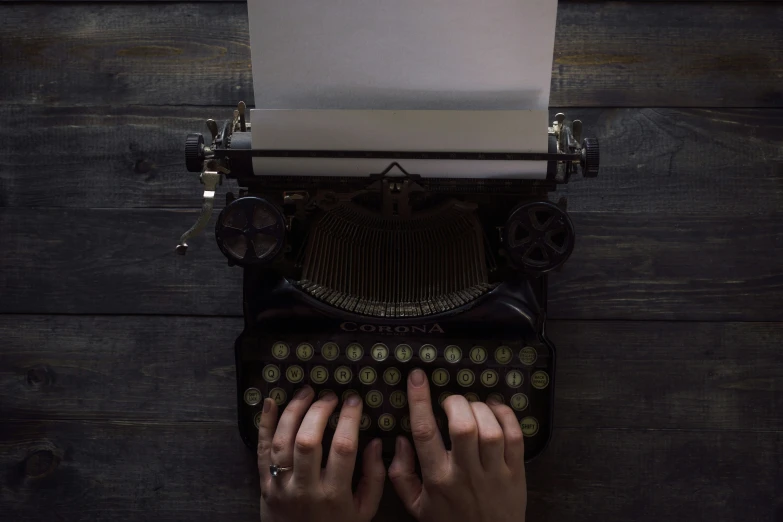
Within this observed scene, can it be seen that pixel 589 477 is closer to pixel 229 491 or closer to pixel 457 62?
pixel 229 491

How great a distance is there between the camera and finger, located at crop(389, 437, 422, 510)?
1.41m

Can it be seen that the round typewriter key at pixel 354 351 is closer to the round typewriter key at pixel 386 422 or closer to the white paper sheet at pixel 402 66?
the round typewriter key at pixel 386 422

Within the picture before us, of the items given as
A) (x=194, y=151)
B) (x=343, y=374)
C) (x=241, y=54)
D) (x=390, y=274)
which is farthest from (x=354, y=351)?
(x=241, y=54)

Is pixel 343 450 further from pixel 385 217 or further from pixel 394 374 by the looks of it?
pixel 385 217

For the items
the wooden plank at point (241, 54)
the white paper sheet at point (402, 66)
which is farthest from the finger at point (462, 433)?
the wooden plank at point (241, 54)

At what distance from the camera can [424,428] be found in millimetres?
1328

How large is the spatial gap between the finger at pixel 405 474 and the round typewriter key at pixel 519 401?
24cm

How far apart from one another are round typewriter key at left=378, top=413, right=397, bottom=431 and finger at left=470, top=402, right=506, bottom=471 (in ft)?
0.57

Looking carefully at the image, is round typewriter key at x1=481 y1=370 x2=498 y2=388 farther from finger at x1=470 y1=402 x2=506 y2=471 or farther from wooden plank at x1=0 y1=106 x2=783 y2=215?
wooden plank at x1=0 y1=106 x2=783 y2=215

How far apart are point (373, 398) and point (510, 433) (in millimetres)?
287

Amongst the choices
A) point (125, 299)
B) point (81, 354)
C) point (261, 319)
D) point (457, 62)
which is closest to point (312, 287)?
point (261, 319)

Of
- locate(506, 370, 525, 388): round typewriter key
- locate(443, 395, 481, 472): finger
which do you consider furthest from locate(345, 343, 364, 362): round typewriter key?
locate(506, 370, 525, 388): round typewriter key

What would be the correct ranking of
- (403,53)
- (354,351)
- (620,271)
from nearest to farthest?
(403,53), (354,351), (620,271)

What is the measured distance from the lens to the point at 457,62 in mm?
1251
